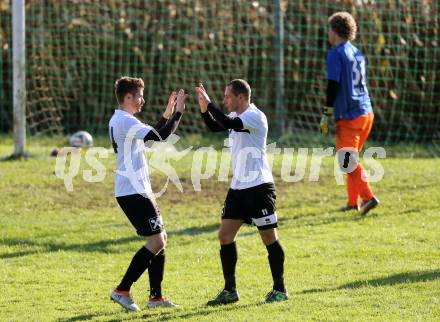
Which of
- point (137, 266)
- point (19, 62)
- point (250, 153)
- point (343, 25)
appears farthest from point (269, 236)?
point (19, 62)

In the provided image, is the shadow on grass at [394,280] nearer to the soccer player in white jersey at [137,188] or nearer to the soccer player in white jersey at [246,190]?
the soccer player in white jersey at [246,190]

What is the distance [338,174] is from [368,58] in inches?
124

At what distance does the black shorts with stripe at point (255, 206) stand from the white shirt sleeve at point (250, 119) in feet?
1.38

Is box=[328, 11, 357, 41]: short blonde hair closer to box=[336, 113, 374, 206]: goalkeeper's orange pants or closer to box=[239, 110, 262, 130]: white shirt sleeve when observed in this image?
box=[336, 113, 374, 206]: goalkeeper's orange pants

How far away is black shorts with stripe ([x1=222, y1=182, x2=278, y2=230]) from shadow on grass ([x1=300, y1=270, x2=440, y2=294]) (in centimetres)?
76

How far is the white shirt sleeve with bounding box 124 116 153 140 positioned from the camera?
22.8 ft

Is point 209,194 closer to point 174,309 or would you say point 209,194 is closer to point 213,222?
point 213,222

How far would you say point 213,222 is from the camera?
10383 mm

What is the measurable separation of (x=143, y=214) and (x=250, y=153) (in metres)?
0.88

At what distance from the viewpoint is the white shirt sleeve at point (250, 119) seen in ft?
22.7

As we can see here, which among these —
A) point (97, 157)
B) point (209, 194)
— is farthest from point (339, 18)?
point (97, 157)

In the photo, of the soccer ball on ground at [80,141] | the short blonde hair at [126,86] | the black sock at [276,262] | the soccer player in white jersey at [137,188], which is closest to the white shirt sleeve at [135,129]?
the soccer player in white jersey at [137,188]

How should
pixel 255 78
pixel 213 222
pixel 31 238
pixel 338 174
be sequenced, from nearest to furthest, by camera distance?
pixel 31 238 < pixel 213 222 < pixel 338 174 < pixel 255 78

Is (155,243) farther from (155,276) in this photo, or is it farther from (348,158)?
(348,158)
